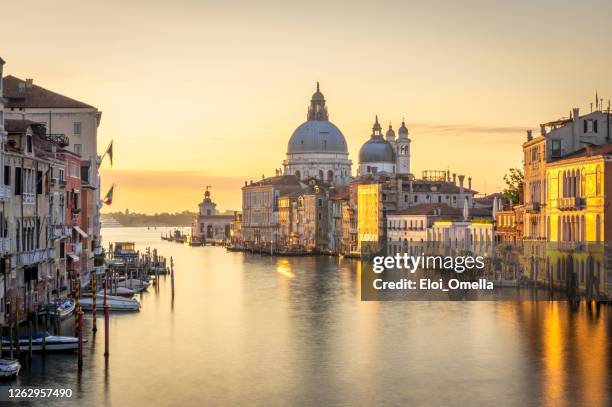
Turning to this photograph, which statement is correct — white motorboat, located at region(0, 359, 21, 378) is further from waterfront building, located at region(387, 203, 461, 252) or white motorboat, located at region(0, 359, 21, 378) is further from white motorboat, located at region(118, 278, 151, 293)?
waterfront building, located at region(387, 203, 461, 252)

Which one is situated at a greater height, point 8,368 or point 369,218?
point 369,218

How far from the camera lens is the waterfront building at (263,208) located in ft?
357

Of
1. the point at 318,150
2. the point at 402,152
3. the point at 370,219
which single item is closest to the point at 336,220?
the point at 370,219

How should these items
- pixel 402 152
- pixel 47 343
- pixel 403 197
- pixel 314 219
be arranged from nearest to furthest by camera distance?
pixel 47 343 < pixel 403 197 < pixel 314 219 < pixel 402 152

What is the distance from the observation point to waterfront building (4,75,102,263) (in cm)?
4172

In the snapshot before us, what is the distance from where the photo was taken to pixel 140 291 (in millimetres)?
43312

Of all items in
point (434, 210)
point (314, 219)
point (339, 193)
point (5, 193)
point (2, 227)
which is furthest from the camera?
point (339, 193)

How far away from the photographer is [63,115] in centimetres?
4312

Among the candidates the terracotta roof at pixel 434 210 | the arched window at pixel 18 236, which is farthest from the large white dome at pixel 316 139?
the arched window at pixel 18 236

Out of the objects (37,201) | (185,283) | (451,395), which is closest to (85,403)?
(451,395)

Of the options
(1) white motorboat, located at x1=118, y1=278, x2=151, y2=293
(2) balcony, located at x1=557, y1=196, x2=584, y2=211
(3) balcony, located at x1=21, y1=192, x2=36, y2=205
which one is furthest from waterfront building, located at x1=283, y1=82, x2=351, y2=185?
(3) balcony, located at x1=21, y1=192, x2=36, y2=205

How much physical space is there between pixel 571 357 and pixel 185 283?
88.9 ft

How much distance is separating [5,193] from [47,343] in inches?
122

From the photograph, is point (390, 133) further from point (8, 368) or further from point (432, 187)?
point (8, 368)
